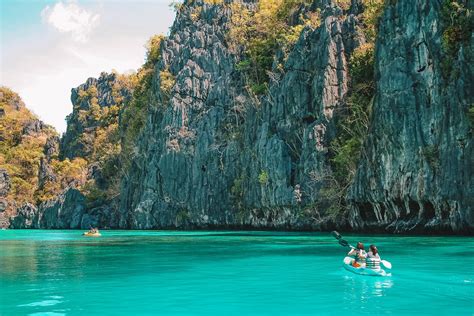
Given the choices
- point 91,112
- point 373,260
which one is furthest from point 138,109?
point 373,260

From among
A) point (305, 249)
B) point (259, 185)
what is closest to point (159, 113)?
point (259, 185)

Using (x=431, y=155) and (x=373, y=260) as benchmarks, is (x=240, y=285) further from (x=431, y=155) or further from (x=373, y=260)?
(x=431, y=155)

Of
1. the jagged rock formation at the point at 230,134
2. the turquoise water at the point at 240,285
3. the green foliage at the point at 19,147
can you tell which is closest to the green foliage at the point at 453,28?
the jagged rock formation at the point at 230,134

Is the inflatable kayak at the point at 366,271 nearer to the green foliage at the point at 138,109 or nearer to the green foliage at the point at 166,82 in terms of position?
the green foliage at the point at 166,82

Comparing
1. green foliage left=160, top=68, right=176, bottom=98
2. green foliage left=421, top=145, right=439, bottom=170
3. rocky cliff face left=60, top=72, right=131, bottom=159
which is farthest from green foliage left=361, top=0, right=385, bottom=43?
rocky cliff face left=60, top=72, right=131, bottom=159

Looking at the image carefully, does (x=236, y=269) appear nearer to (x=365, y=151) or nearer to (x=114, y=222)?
(x=365, y=151)

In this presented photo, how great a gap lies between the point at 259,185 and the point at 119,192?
4339cm

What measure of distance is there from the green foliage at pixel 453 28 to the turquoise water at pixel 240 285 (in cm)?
1967

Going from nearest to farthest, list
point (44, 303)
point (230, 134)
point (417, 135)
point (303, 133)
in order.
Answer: point (44, 303)
point (417, 135)
point (303, 133)
point (230, 134)

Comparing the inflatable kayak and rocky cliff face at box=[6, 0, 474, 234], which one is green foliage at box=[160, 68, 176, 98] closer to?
rocky cliff face at box=[6, 0, 474, 234]

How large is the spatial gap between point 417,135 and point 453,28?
356 inches

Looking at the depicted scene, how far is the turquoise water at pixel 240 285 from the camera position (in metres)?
14.6

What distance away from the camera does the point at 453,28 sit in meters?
43.9

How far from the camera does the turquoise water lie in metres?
14.6
